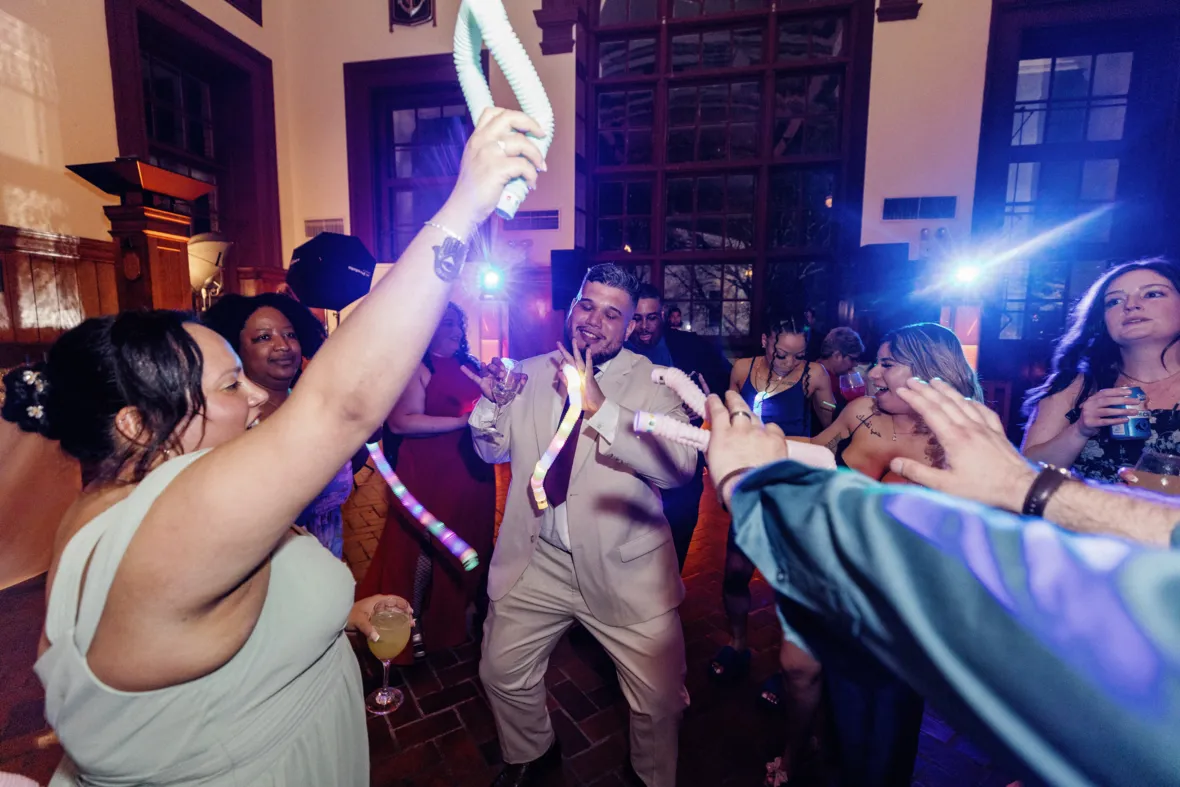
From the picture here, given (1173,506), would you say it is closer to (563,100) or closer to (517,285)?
(517,285)

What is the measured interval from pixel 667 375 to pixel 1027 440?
2.15 meters

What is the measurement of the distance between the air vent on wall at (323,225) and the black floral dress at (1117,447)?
8.87 m

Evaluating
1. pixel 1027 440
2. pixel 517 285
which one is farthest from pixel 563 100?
pixel 1027 440

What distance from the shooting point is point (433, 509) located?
328 centimetres

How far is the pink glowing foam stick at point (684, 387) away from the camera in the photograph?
3.80 ft

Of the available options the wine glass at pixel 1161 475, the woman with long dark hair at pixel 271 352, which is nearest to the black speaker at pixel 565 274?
the woman with long dark hair at pixel 271 352

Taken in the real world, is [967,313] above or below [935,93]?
below

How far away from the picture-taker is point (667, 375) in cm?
133

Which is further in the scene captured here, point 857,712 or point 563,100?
point 563,100

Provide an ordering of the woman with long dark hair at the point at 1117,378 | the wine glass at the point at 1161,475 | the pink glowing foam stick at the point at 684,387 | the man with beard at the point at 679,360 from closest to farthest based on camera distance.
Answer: the pink glowing foam stick at the point at 684,387
the wine glass at the point at 1161,475
the woman with long dark hair at the point at 1117,378
the man with beard at the point at 679,360

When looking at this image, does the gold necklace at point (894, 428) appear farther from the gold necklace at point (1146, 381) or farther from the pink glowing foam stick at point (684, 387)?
the pink glowing foam stick at point (684, 387)

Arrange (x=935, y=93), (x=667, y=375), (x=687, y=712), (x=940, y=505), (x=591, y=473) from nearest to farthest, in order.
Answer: (x=940, y=505) → (x=667, y=375) → (x=591, y=473) → (x=687, y=712) → (x=935, y=93)

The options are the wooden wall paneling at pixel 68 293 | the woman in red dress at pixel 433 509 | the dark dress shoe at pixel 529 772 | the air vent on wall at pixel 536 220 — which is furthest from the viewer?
the air vent on wall at pixel 536 220

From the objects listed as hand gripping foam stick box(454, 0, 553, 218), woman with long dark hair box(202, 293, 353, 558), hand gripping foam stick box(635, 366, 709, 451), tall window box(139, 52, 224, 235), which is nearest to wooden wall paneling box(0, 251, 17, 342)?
tall window box(139, 52, 224, 235)
